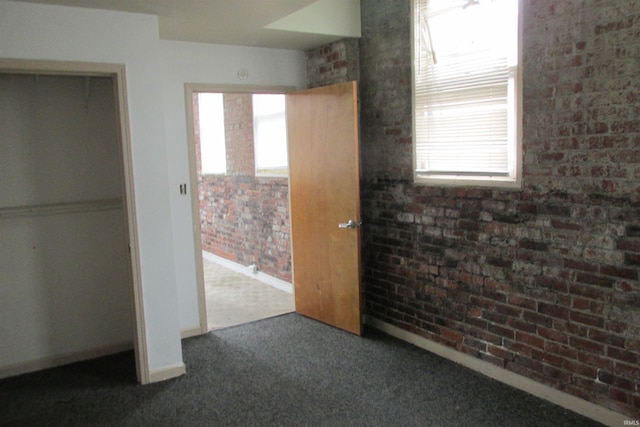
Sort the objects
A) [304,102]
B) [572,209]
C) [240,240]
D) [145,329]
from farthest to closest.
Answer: [240,240], [304,102], [145,329], [572,209]

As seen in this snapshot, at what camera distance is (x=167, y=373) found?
11.4 ft

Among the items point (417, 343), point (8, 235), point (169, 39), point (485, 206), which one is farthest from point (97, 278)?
point (485, 206)

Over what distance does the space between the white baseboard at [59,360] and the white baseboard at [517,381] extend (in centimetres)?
219

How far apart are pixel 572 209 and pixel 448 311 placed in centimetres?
120

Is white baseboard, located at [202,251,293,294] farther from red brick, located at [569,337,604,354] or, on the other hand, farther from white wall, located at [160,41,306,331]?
red brick, located at [569,337,604,354]

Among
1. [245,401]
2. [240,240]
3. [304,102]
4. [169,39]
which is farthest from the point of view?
[240,240]

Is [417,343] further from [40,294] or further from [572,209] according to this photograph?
[40,294]

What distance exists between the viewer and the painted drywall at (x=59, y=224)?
11.8 feet

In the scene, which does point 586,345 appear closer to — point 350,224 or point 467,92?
point 467,92

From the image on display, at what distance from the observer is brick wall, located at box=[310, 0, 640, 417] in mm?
2534

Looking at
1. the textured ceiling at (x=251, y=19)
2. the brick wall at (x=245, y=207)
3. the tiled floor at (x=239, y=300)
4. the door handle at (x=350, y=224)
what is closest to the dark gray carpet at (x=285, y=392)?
the tiled floor at (x=239, y=300)

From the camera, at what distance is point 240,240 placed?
643 centimetres

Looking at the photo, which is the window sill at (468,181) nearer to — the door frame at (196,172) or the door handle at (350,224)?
the door handle at (350,224)

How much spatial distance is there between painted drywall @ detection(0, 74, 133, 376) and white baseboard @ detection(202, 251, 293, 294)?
1919 mm
